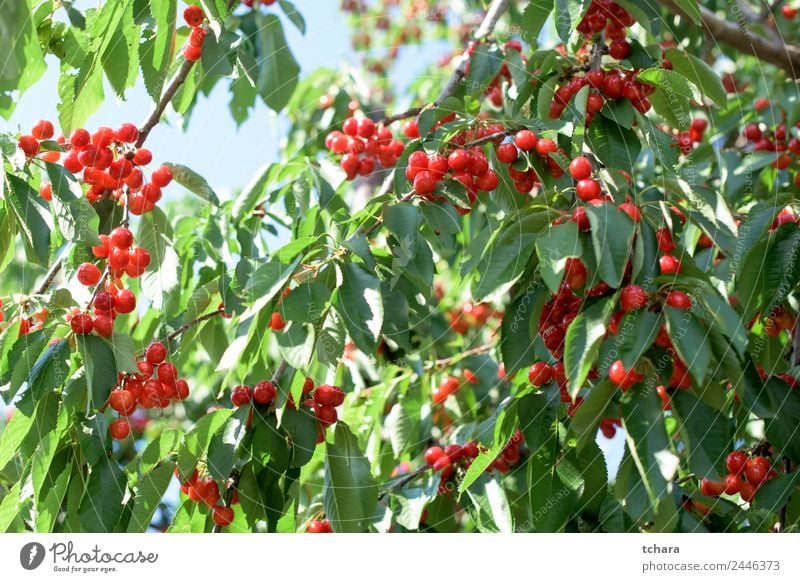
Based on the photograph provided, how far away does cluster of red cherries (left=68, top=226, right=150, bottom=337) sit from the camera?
5.34 feet

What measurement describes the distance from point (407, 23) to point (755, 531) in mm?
3736

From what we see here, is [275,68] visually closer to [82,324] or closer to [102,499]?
[82,324]

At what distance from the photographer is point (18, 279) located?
3732 millimetres

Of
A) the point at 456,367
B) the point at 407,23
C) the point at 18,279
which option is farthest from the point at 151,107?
the point at 407,23

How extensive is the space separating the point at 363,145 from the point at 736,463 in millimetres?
1161

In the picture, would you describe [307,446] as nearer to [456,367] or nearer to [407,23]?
[456,367]

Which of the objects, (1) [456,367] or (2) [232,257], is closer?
(2) [232,257]

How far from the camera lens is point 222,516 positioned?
1702 mm

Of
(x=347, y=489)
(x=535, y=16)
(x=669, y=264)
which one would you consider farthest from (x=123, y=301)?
(x=535, y=16)

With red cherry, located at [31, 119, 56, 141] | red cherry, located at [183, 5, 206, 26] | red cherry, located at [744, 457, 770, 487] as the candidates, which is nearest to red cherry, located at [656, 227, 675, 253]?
red cherry, located at [744, 457, 770, 487]

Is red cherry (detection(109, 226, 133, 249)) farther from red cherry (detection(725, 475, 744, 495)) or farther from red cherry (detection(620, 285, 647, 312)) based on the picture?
red cherry (detection(725, 475, 744, 495))

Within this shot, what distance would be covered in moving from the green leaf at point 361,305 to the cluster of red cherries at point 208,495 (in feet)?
1.41

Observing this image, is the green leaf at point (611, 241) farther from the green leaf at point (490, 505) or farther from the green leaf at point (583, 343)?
the green leaf at point (490, 505)

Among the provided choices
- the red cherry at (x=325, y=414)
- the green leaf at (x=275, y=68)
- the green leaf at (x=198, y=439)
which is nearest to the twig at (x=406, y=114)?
the green leaf at (x=275, y=68)
